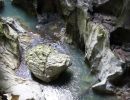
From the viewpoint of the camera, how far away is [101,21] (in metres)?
14.1

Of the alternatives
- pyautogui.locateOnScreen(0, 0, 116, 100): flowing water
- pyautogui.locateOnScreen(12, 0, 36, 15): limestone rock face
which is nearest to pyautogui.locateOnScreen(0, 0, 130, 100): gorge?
pyautogui.locateOnScreen(0, 0, 116, 100): flowing water

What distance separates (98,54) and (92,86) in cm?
160

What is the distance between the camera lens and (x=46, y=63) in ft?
42.9

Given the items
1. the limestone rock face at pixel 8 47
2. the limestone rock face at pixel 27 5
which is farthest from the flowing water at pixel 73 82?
the limestone rock face at pixel 27 5

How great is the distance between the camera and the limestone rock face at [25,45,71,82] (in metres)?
13.0

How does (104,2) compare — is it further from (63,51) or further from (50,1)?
(50,1)

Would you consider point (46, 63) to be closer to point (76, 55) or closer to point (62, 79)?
point (62, 79)

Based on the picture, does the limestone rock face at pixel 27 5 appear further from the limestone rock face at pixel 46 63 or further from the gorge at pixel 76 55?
the limestone rock face at pixel 46 63

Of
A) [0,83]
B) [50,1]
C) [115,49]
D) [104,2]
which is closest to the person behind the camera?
[0,83]

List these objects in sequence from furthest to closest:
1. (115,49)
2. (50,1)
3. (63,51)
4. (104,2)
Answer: (50,1) → (63,51) → (104,2) → (115,49)

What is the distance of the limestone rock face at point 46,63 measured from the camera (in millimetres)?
12953

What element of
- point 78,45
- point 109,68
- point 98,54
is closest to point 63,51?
point 78,45

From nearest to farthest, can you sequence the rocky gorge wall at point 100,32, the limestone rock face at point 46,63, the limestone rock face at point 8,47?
the rocky gorge wall at point 100,32, the limestone rock face at point 46,63, the limestone rock face at point 8,47

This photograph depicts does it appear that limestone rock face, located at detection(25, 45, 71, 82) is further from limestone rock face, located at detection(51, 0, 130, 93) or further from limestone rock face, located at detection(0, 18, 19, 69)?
limestone rock face, located at detection(51, 0, 130, 93)
